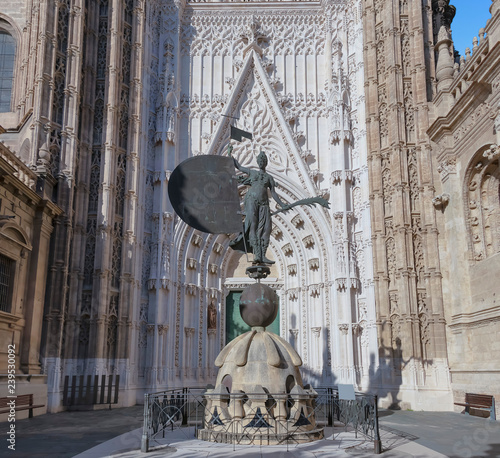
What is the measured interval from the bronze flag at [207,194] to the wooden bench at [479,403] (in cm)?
953

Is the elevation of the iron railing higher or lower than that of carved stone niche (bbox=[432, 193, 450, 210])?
lower

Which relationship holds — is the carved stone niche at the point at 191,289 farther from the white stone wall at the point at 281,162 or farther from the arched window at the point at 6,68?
the arched window at the point at 6,68

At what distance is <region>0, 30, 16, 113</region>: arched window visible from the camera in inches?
960

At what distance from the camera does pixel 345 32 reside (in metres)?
26.8

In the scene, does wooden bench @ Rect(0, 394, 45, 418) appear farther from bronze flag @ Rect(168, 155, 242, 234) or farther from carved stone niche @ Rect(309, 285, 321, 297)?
carved stone niche @ Rect(309, 285, 321, 297)

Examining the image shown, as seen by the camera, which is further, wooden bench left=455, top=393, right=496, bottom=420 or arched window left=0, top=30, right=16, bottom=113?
arched window left=0, top=30, right=16, bottom=113

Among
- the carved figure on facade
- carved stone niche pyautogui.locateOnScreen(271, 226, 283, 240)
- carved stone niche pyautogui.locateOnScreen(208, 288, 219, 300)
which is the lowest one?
the carved figure on facade

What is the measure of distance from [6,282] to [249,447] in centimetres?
1097

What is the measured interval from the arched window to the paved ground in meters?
15.1

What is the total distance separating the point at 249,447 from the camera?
31.5 ft

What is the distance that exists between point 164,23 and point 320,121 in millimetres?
9387

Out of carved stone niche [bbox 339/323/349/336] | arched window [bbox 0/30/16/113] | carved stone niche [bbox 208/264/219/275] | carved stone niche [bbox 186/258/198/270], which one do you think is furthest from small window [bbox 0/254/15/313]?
carved stone niche [bbox 339/323/349/336]

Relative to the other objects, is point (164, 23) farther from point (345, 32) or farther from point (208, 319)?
point (208, 319)

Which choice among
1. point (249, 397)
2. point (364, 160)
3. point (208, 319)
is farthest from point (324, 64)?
point (249, 397)
